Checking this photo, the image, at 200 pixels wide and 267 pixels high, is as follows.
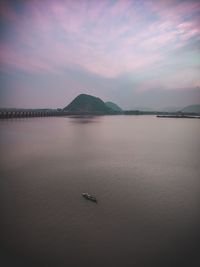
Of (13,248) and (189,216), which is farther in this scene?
(189,216)

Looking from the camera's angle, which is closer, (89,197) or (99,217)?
(99,217)

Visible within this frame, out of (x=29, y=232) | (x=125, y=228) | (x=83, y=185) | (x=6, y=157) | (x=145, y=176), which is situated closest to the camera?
(x=29, y=232)

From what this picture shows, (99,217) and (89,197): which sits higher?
(89,197)

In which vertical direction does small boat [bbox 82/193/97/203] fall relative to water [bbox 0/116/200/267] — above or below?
above

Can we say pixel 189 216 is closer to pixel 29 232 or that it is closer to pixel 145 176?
pixel 145 176

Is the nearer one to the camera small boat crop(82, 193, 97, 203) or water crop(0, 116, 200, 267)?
water crop(0, 116, 200, 267)

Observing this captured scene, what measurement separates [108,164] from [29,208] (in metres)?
9.67

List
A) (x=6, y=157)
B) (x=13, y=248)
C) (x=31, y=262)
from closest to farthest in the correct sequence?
(x=31, y=262)
(x=13, y=248)
(x=6, y=157)

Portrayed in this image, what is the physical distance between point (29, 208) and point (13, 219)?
3.02 ft

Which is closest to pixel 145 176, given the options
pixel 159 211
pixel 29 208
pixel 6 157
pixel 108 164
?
pixel 108 164

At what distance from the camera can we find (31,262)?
572 cm

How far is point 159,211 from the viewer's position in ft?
29.6

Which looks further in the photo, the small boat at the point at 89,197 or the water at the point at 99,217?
the small boat at the point at 89,197

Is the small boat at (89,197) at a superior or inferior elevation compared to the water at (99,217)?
superior
